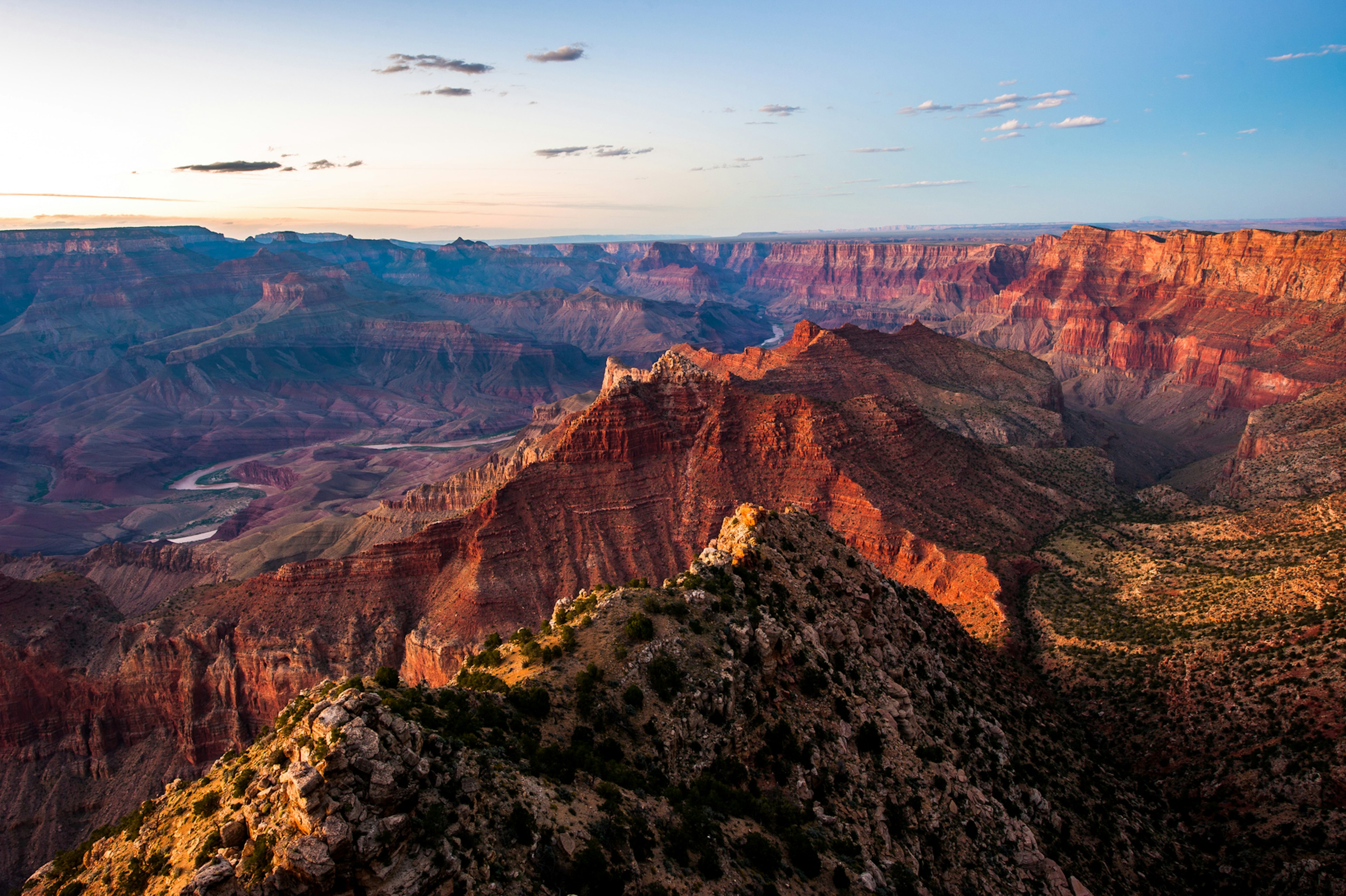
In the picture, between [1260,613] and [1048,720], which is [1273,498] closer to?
[1260,613]

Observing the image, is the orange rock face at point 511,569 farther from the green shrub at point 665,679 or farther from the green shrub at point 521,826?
the green shrub at point 521,826

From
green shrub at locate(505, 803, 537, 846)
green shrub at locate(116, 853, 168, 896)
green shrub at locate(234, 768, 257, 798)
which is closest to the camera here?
green shrub at locate(505, 803, 537, 846)

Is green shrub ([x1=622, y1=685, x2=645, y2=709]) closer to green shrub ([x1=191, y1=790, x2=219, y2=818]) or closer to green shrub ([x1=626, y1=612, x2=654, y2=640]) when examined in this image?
green shrub ([x1=626, y1=612, x2=654, y2=640])

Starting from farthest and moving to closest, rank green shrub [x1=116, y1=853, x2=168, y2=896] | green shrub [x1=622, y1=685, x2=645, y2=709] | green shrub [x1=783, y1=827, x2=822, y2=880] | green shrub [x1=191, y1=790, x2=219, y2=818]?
green shrub [x1=622, y1=685, x2=645, y2=709]
green shrub [x1=783, y1=827, x2=822, y2=880]
green shrub [x1=191, y1=790, x2=219, y2=818]
green shrub [x1=116, y1=853, x2=168, y2=896]

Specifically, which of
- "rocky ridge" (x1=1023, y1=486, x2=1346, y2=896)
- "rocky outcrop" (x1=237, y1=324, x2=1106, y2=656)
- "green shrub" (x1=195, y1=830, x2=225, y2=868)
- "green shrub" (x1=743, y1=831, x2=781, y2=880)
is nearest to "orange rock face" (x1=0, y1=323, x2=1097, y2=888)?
"rocky outcrop" (x1=237, y1=324, x2=1106, y2=656)

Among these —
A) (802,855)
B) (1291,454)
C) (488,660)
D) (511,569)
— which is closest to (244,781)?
(488,660)

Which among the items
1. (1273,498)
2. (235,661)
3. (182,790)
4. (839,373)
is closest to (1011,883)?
(182,790)
